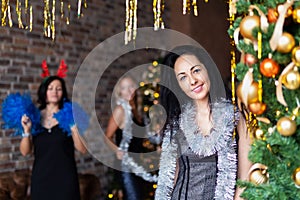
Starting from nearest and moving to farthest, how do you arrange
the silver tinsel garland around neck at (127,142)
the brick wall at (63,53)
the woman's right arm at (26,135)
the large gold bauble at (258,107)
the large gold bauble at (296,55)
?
the large gold bauble at (296,55) → the large gold bauble at (258,107) → the woman's right arm at (26,135) → the brick wall at (63,53) → the silver tinsel garland around neck at (127,142)

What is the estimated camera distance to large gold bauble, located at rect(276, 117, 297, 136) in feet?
3.44

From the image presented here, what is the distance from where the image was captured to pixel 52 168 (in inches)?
140

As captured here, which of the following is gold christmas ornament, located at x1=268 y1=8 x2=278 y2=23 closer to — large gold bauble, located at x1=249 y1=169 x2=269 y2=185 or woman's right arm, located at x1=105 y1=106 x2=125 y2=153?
large gold bauble, located at x1=249 y1=169 x2=269 y2=185

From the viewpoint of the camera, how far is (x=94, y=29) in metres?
5.08

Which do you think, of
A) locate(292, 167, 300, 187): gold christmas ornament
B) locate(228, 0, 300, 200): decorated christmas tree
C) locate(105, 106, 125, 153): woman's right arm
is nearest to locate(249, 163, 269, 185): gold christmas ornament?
locate(228, 0, 300, 200): decorated christmas tree

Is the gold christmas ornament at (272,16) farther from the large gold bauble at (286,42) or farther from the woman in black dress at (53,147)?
the woman in black dress at (53,147)

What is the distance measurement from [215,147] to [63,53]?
296cm

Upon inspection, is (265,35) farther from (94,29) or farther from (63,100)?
(94,29)

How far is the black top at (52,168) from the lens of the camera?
11.6ft

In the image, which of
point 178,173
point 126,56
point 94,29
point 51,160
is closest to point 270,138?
point 178,173

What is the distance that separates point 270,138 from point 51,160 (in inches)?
104

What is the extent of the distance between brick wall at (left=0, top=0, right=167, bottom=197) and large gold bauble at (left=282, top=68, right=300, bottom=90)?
10.6 feet

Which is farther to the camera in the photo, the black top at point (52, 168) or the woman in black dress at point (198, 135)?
the black top at point (52, 168)

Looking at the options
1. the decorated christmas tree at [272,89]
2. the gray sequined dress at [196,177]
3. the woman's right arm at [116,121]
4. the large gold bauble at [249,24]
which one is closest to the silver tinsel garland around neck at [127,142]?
the woman's right arm at [116,121]
